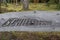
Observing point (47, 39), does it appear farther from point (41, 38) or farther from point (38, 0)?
point (38, 0)

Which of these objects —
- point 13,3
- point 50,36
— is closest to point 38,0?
point 13,3

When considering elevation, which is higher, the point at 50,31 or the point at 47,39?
the point at 50,31

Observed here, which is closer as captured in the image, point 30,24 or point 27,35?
point 27,35

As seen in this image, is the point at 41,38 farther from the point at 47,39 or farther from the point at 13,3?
the point at 13,3

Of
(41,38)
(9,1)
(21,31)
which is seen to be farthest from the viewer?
(9,1)

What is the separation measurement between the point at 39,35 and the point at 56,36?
265 millimetres

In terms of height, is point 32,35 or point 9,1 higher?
point 32,35

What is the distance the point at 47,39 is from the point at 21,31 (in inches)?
18.2

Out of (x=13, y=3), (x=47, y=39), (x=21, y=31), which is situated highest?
(x=21, y=31)

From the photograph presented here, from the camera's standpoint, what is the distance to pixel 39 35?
116 inches

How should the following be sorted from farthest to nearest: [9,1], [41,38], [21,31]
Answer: [9,1], [41,38], [21,31]

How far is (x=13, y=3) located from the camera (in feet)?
54.0

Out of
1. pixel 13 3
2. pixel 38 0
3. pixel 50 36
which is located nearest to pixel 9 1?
pixel 13 3

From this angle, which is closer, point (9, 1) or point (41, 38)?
point (41, 38)
